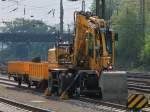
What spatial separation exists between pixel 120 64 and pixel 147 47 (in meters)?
9.12

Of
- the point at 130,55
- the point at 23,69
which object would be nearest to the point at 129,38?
the point at 130,55

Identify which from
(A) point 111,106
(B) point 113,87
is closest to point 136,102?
(A) point 111,106

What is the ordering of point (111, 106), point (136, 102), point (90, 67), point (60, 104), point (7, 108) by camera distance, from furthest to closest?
1. point (90, 67)
2. point (60, 104)
3. point (7, 108)
4. point (111, 106)
5. point (136, 102)

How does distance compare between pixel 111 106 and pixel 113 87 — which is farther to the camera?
pixel 113 87

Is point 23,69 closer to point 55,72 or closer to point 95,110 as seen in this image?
point 55,72

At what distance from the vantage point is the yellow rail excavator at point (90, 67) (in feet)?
86.0

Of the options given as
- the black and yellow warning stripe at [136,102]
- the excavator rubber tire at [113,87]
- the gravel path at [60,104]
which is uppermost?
the black and yellow warning stripe at [136,102]

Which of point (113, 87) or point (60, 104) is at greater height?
point (113, 87)

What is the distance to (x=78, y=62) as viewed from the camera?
98.3 feet

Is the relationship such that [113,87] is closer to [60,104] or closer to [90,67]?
[60,104]

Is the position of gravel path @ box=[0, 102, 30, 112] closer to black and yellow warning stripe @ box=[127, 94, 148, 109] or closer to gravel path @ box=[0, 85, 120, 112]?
gravel path @ box=[0, 85, 120, 112]

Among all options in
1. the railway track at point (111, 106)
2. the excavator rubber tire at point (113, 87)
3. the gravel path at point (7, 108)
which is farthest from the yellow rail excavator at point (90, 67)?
the gravel path at point (7, 108)

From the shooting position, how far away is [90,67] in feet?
94.5

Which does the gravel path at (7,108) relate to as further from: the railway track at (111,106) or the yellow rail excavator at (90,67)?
the yellow rail excavator at (90,67)
